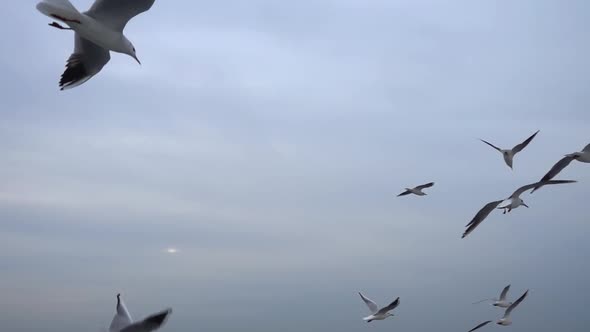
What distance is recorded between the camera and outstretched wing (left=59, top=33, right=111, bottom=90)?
37.4 ft

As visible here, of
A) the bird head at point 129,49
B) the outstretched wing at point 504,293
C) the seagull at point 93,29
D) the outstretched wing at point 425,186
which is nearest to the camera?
the seagull at point 93,29

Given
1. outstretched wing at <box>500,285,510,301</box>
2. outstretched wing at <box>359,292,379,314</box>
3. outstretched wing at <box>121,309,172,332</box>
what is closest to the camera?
outstretched wing at <box>121,309,172,332</box>

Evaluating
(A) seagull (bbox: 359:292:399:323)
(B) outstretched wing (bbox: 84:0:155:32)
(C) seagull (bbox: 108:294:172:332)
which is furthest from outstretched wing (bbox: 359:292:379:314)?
(C) seagull (bbox: 108:294:172:332)

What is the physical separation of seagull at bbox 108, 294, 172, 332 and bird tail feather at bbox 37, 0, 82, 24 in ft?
14.5

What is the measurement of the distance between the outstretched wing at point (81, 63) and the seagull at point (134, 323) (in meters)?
5.75

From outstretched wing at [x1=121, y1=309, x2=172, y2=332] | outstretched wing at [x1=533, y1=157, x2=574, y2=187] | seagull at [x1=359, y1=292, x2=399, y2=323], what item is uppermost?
outstretched wing at [x1=533, y1=157, x2=574, y2=187]

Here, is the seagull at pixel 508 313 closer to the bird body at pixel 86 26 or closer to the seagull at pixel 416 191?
the seagull at pixel 416 191

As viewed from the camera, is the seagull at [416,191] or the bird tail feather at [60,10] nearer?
the bird tail feather at [60,10]

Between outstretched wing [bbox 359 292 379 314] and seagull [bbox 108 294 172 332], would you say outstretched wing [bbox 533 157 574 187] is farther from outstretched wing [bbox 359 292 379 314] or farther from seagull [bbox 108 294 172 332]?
seagull [bbox 108 294 172 332]

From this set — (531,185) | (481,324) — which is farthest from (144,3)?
(481,324)

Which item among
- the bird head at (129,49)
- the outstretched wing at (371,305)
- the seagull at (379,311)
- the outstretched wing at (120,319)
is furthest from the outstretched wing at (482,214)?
the outstretched wing at (120,319)

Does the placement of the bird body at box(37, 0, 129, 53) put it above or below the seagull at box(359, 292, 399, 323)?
above

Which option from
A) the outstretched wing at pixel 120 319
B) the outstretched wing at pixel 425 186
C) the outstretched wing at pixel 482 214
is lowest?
the outstretched wing at pixel 120 319

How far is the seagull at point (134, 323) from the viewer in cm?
614
